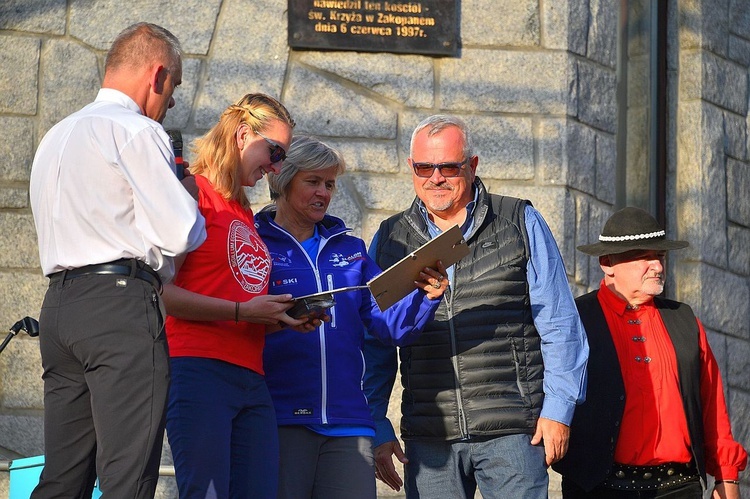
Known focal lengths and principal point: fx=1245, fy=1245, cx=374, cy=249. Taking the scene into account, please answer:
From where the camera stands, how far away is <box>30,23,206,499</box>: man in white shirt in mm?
3293

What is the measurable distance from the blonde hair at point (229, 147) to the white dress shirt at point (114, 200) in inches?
20.5

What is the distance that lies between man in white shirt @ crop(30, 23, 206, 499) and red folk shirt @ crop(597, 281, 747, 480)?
193 centimetres

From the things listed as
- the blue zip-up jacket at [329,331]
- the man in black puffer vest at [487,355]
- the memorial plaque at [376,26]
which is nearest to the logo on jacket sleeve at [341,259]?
the blue zip-up jacket at [329,331]

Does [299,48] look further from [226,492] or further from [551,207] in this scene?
[226,492]

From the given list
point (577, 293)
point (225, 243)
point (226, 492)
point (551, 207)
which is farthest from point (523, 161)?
point (226, 492)

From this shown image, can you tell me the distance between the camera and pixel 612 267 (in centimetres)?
495

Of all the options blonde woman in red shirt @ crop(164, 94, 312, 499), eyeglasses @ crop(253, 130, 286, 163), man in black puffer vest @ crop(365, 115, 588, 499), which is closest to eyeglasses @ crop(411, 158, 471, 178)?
man in black puffer vest @ crop(365, 115, 588, 499)

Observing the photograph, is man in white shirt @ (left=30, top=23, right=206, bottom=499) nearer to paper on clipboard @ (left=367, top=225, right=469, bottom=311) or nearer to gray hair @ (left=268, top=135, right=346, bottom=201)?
paper on clipboard @ (left=367, top=225, right=469, bottom=311)

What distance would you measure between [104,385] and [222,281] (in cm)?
63

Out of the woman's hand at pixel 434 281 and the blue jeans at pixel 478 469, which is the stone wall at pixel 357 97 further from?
the woman's hand at pixel 434 281

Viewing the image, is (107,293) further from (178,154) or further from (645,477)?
(645,477)

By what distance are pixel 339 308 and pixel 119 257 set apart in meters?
0.99

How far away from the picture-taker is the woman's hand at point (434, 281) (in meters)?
3.99

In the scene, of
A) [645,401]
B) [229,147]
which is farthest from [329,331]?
[645,401]
